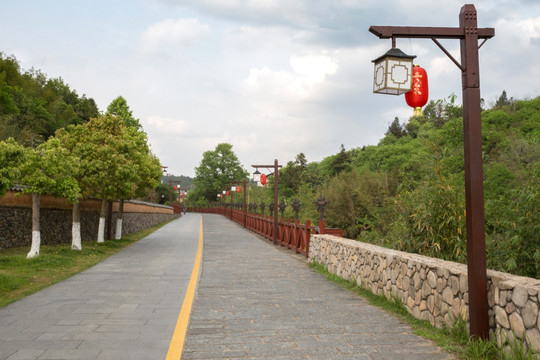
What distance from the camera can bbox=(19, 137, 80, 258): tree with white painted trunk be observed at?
39.8ft

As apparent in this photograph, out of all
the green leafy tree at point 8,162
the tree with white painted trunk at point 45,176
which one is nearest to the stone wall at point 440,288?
the green leafy tree at point 8,162

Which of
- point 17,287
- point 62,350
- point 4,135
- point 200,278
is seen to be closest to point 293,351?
point 62,350

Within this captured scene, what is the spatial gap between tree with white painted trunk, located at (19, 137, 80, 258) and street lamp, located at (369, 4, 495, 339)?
10.4 meters

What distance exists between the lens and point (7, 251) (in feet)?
41.7

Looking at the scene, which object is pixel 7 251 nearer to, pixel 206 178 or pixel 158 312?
pixel 158 312

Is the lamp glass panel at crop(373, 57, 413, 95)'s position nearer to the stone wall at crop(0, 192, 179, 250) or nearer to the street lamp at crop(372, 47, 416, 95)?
the street lamp at crop(372, 47, 416, 95)

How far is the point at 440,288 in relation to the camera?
5.30m

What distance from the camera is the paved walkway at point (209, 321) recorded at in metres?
4.54

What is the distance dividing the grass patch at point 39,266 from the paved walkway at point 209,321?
1.41 ft

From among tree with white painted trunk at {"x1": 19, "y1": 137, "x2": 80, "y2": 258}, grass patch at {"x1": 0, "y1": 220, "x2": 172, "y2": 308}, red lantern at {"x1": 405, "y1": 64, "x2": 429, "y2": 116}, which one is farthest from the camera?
tree with white painted trunk at {"x1": 19, "y1": 137, "x2": 80, "y2": 258}

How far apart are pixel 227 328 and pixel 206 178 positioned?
91.2 metres

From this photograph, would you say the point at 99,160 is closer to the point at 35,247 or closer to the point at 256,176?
the point at 35,247

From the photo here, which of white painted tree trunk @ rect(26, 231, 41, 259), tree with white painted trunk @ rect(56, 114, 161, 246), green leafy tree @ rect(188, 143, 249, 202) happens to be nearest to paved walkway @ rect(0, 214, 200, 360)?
white painted tree trunk @ rect(26, 231, 41, 259)

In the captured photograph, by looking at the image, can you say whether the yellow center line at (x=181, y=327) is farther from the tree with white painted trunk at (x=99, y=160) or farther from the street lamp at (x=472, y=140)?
the tree with white painted trunk at (x=99, y=160)
